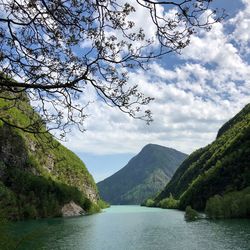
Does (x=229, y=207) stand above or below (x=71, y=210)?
below

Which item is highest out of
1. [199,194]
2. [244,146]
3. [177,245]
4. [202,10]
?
[244,146]

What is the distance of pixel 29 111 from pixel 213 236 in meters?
66.2

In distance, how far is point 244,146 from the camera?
604 ft

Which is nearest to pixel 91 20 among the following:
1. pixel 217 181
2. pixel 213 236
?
pixel 213 236

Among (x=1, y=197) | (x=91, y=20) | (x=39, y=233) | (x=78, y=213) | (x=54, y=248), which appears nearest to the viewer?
(x=91, y=20)

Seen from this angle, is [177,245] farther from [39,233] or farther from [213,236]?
[39,233]

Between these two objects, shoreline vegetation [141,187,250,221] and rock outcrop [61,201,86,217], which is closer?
shoreline vegetation [141,187,250,221]

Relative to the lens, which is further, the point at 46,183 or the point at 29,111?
the point at 46,183

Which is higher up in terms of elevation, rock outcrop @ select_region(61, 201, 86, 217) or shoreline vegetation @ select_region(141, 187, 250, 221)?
rock outcrop @ select_region(61, 201, 86, 217)

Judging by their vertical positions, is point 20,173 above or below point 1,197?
above

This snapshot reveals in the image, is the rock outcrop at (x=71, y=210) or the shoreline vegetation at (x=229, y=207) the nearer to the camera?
the shoreline vegetation at (x=229, y=207)

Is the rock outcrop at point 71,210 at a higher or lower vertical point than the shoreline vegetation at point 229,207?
higher

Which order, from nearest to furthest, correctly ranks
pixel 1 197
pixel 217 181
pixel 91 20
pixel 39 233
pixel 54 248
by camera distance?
pixel 91 20, pixel 39 233, pixel 1 197, pixel 54 248, pixel 217 181

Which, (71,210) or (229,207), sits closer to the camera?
(229,207)
